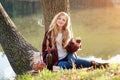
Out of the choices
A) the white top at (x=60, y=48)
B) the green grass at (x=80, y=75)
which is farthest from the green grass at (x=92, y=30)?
the green grass at (x=80, y=75)

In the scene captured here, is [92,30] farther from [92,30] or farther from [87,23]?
[87,23]

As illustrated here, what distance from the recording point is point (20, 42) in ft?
27.2

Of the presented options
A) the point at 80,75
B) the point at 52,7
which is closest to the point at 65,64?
the point at 80,75

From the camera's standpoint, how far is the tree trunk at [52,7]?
7.77m

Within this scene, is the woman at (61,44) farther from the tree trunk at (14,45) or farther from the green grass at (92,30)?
the green grass at (92,30)

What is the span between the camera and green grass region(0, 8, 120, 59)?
57.7ft

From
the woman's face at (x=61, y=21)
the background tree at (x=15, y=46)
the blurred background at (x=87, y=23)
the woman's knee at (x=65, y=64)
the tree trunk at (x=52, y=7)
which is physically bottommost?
the blurred background at (x=87, y=23)

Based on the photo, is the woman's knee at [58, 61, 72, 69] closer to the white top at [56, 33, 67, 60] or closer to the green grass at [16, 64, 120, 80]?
the white top at [56, 33, 67, 60]

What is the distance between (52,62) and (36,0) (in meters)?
28.6

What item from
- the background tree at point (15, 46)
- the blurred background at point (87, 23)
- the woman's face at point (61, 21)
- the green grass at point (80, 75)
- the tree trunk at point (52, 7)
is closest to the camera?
the green grass at point (80, 75)

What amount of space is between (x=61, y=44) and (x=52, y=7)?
2387 millimetres

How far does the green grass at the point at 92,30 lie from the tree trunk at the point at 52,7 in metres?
7.70

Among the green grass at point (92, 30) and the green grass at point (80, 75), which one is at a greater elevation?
the green grass at point (80, 75)

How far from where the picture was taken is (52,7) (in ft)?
25.6
